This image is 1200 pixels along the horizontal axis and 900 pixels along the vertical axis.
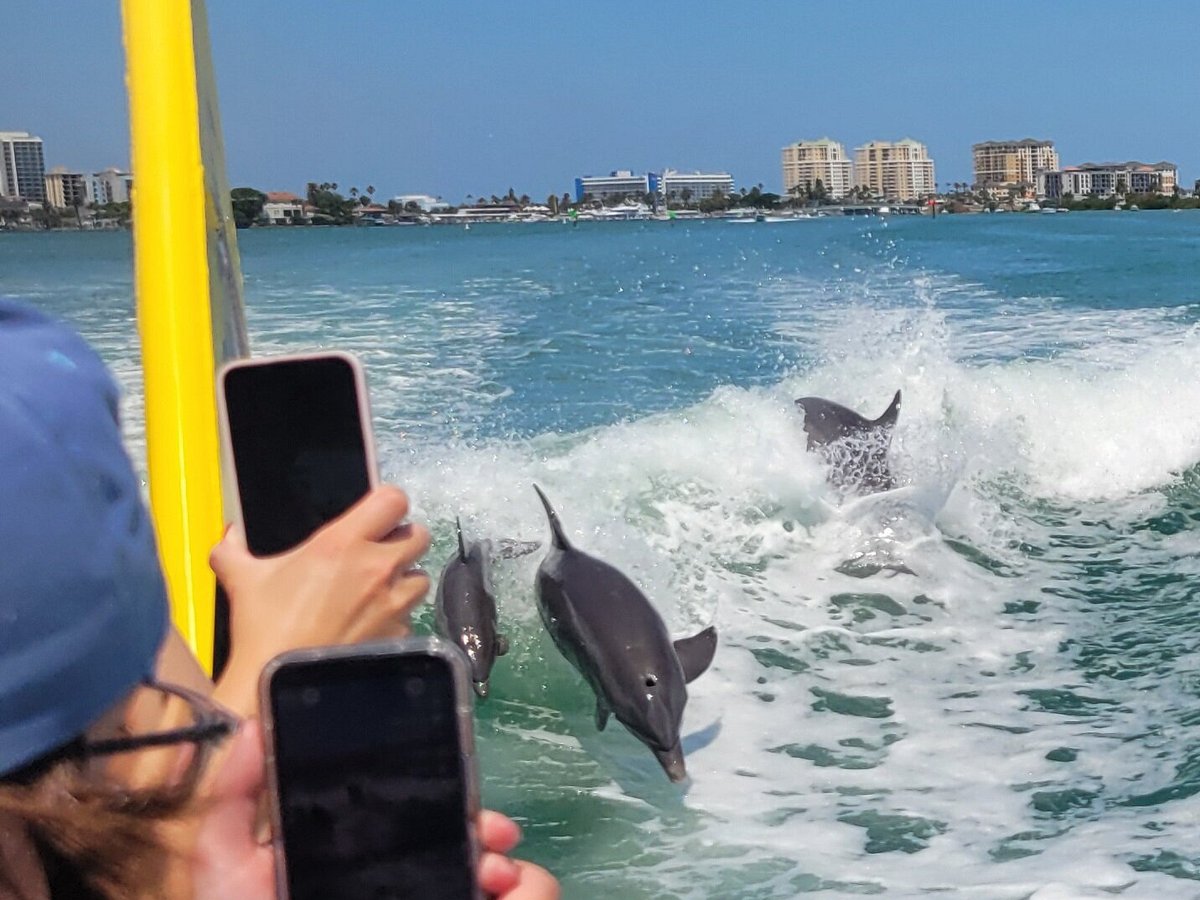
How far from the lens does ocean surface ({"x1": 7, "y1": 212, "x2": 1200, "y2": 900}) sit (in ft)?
11.0

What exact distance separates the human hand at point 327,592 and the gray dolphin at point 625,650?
206 centimetres

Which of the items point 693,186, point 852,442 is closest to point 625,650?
point 852,442

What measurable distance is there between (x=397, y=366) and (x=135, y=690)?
10790 mm

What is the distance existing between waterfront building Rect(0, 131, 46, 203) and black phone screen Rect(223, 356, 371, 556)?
214cm

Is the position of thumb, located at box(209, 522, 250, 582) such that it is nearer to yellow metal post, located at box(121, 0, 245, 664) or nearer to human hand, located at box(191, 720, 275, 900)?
human hand, located at box(191, 720, 275, 900)

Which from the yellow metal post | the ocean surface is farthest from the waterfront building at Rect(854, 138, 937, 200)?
the yellow metal post

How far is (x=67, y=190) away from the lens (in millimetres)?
5211

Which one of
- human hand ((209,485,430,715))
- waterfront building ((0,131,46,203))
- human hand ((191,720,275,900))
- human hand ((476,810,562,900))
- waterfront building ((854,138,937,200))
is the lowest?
human hand ((476,810,562,900))

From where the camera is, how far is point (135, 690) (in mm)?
726

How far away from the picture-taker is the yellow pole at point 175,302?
224 cm

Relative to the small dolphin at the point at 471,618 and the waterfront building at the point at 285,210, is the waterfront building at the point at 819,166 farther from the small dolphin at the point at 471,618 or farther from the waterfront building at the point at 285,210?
the small dolphin at the point at 471,618

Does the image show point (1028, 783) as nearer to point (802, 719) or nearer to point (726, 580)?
point (802, 719)

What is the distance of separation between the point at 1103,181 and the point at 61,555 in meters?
106

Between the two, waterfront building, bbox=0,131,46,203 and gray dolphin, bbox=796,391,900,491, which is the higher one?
waterfront building, bbox=0,131,46,203
